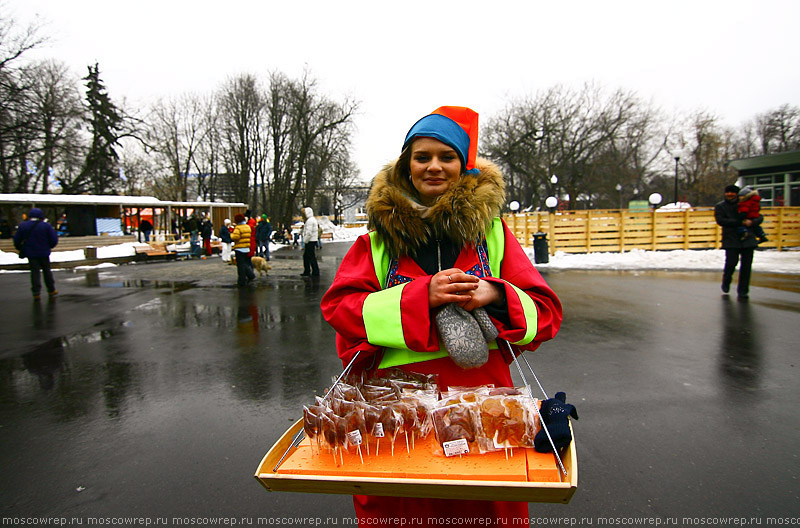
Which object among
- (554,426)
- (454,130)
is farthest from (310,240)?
(554,426)

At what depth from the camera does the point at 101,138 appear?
38.2 metres

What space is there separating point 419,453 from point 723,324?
7.64 metres

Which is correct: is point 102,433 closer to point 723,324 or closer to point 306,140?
point 723,324

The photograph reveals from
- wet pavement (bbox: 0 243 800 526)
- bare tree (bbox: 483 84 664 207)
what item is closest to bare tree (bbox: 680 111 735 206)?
bare tree (bbox: 483 84 664 207)

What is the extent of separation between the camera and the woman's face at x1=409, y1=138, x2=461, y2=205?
1.77 m

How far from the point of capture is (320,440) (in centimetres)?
150

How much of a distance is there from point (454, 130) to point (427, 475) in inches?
49.7

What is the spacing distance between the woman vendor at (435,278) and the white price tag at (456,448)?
27cm

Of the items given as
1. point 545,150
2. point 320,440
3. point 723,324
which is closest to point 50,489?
point 320,440

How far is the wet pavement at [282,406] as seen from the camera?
2830mm

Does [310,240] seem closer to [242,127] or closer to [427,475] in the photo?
[427,475]

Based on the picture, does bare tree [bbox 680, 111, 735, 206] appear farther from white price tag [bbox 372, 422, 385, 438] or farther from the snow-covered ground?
white price tag [bbox 372, 422, 385, 438]

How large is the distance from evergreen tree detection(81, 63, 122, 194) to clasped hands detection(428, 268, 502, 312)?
41.1m

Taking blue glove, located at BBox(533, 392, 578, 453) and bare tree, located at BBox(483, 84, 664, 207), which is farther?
bare tree, located at BBox(483, 84, 664, 207)
